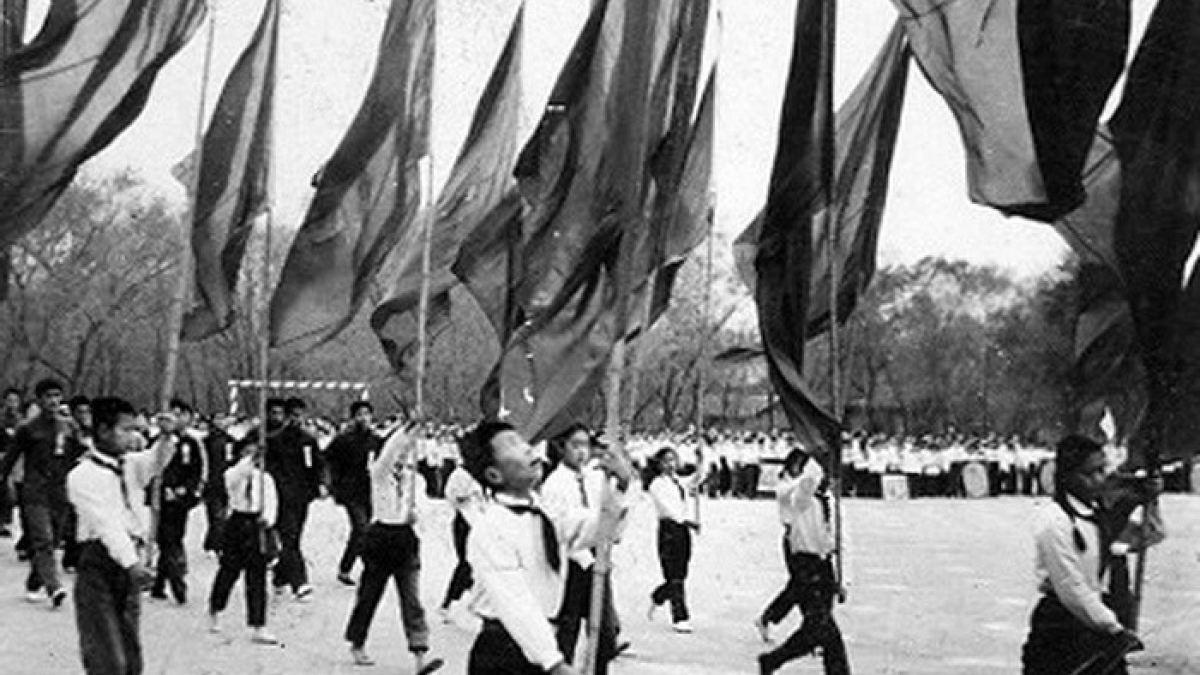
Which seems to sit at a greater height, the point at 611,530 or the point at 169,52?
the point at 169,52

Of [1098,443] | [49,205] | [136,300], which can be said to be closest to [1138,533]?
[1098,443]

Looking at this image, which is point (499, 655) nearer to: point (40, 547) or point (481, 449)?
point (481, 449)

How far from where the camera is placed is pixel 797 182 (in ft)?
26.8

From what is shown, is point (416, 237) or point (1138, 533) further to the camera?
point (416, 237)

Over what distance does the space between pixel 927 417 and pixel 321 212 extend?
41780mm

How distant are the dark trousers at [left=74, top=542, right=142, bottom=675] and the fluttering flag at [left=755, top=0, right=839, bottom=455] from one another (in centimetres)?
327

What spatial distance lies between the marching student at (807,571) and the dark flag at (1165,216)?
2349 mm

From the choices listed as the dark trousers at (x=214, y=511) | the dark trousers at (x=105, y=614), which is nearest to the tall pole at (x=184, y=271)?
the dark trousers at (x=105, y=614)

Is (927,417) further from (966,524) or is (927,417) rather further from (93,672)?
(93,672)

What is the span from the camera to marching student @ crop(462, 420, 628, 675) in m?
5.12

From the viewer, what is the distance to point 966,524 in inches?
1038

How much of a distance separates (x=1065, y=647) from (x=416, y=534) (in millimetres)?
5323

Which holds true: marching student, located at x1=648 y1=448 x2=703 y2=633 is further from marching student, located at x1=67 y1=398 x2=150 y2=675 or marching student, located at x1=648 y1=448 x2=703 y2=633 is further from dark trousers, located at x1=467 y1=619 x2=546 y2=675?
dark trousers, located at x1=467 y1=619 x2=546 y2=675

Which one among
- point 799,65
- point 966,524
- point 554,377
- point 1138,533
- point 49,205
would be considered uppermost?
point 799,65
